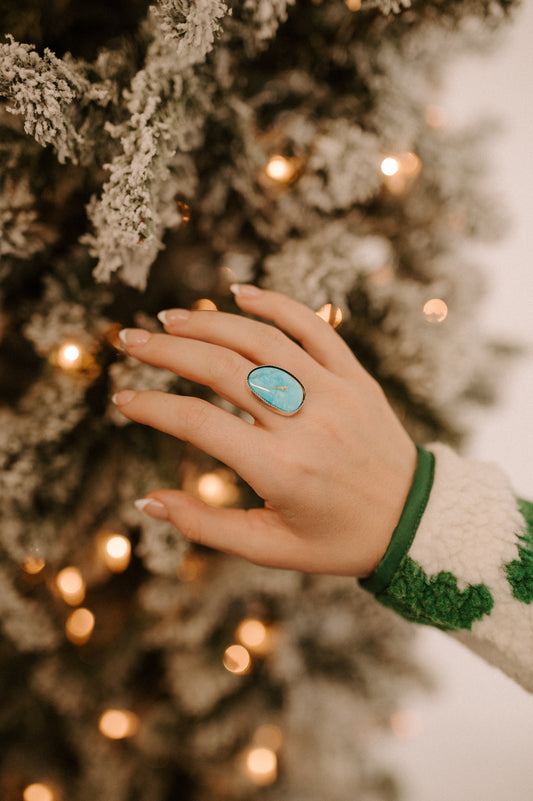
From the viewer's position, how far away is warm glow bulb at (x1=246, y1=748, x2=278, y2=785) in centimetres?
102

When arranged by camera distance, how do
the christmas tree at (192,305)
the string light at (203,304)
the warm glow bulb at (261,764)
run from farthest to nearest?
the warm glow bulb at (261,764), the string light at (203,304), the christmas tree at (192,305)

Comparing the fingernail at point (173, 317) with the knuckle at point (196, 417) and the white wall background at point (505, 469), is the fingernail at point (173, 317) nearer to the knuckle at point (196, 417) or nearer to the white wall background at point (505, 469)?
the knuckle at point (196, 417)

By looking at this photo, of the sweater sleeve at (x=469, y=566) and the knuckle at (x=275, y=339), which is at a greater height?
the knuckle at (x=275, y=339)

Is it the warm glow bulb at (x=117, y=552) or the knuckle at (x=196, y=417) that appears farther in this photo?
the warm glow bulb at (x=117, y=552)

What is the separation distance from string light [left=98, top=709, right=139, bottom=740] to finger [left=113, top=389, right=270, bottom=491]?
2.48 ft

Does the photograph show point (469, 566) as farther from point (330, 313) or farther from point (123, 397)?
point (123, 397)

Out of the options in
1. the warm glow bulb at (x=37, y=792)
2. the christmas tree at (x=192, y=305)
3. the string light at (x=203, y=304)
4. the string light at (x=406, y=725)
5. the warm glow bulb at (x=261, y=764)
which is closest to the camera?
the christmas tree at (x=192, y=305)

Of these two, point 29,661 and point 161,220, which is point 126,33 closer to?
point 161,220

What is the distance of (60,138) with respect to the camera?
0.52m

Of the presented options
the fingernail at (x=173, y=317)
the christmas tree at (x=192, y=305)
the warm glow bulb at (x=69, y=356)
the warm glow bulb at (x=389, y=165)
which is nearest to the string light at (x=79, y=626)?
the christmas tree at (x=192, y=305)

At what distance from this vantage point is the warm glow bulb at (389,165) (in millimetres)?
741

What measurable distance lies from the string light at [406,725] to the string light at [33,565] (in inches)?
46.3

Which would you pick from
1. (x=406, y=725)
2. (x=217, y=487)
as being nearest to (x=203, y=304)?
(x=217, y=487)

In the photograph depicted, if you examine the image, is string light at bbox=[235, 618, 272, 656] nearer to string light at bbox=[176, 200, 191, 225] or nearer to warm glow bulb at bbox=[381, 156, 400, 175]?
string light at bbox=[176, 200, 191, 225]
